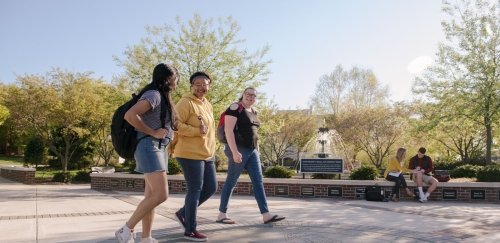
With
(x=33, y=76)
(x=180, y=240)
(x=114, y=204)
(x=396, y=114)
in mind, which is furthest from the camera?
(x=396, y=114)

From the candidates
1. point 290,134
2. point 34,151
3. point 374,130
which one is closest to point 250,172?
point 34,151

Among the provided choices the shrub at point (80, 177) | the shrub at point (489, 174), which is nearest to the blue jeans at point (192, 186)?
the shrub at point (489, 174)

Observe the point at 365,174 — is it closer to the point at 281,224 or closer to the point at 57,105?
the point at 281,224

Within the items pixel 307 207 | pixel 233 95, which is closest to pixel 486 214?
pixel 307 207

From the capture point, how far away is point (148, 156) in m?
3.77

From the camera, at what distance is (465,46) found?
1762 cm

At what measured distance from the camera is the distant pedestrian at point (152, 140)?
3.74 m

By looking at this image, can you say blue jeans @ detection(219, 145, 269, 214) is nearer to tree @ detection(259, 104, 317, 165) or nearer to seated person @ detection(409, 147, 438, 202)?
seated person @ detection(409, 147, 438, 202)

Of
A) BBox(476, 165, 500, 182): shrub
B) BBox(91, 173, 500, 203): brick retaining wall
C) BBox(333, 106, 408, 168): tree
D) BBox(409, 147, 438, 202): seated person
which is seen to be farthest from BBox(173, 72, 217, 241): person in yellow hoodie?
BBox(333, 106, 408, 168): tree

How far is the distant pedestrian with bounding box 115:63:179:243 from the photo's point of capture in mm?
3744

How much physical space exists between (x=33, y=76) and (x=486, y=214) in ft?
72.7

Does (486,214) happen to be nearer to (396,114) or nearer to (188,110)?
(188,110)

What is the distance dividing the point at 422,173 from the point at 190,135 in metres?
7.28

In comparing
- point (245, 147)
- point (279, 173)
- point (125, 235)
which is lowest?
point (125, 235)
